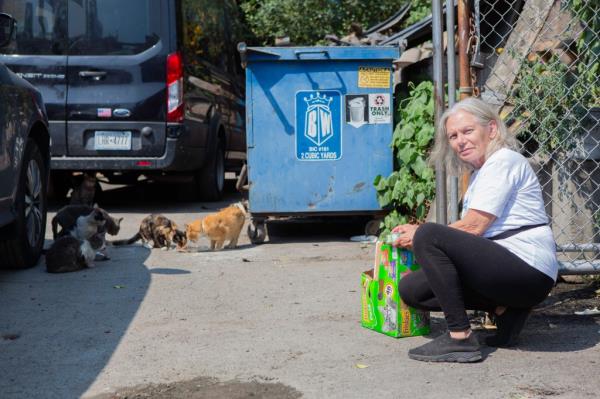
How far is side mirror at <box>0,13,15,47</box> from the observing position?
6130 millimetres

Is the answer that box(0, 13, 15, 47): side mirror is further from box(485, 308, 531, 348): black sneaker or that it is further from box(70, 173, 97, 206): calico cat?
box(70, 173, 97, 206): calico cat

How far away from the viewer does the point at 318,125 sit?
7734 millimetres

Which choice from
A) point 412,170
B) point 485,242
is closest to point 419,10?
point 412,170

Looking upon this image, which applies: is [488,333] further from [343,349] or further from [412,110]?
[412,110]

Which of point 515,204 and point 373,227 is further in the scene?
point 373,227

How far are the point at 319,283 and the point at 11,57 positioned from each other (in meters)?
5.01

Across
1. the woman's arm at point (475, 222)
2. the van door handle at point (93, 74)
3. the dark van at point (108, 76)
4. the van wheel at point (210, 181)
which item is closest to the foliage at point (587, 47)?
the woman's arm at point (475, 222)

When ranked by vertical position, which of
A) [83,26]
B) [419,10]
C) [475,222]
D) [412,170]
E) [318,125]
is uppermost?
[419,10]

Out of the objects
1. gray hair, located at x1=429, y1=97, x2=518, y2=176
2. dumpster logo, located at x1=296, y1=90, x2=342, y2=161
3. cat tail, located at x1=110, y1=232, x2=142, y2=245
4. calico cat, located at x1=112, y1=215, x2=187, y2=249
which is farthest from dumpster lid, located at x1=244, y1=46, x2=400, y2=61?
gray hair, located at x1=429, y1=97, x2=518, y2=176

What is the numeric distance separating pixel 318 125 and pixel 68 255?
2275 millimetres

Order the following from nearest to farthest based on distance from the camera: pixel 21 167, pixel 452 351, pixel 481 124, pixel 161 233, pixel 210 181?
1. pixel 452 351
2. pixel 481 124
3. pixel 21 167
4. pixel 161 233
5. pixel 210 181


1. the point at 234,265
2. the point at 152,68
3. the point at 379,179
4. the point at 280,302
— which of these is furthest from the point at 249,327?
the point at 152,68

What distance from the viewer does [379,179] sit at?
775 centimetres

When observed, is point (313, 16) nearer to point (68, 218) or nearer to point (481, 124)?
point (68, 218)
